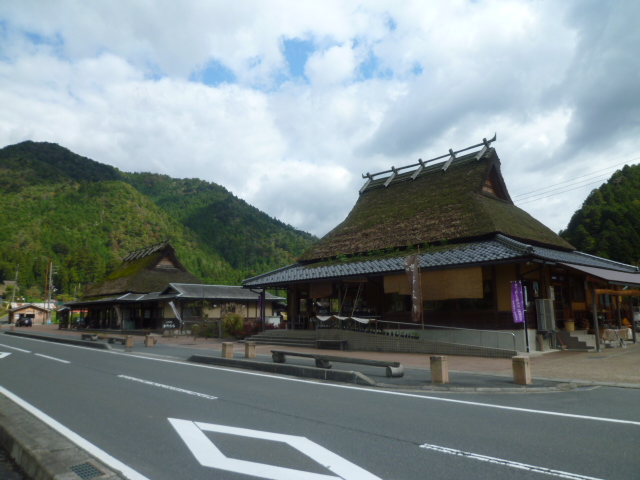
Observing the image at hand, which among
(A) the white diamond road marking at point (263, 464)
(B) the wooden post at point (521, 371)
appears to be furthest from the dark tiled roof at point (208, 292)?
(A) the white diamond road marking at point (263, 464)

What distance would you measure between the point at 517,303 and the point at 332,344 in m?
7.17

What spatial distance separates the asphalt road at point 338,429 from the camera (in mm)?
3918

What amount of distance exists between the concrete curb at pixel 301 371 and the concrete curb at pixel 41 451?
209 inches

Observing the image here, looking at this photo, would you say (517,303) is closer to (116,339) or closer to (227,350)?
(227,350)

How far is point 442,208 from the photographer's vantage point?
67.2 feet

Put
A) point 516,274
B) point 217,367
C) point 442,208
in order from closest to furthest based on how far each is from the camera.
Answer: point 217,367 → point 516,274 → point 442,208

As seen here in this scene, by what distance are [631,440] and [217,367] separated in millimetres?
9342

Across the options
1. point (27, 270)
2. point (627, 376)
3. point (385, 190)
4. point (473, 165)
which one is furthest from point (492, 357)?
point (27, 270)

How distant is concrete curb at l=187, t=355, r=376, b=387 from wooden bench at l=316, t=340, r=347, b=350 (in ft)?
20.6

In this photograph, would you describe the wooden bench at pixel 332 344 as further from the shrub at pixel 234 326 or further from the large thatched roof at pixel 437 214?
the shrub at pixel 234 326

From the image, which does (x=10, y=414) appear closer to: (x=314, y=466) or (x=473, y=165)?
(x=314, y=466)

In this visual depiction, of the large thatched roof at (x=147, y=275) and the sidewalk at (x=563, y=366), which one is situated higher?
the large thatched roof at (x=147, y=275)

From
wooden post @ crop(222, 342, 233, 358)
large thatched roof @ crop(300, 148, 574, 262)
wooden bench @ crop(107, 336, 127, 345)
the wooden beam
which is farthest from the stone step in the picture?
wooden bench @ crop(107, 336, 127, 345)

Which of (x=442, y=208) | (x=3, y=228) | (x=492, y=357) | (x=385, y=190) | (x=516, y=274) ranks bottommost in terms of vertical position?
(x=492, y=357)
